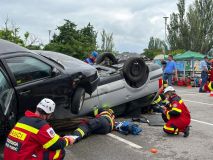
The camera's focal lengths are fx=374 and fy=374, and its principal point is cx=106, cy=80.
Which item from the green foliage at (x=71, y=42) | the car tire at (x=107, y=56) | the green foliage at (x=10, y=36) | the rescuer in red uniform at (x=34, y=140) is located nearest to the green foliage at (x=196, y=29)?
the green foliage at (x=71, y=42)

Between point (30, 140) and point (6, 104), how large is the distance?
1141 mm

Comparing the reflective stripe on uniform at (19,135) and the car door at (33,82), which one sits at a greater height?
the car door at (33,82)

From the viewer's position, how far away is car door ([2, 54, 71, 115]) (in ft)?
18.0

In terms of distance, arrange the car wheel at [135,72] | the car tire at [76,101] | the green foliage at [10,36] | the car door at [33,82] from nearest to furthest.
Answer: the car door at [33,82] → the car tire at [76,101] → the car wheel at [135,72] → the green foliage at [10,36]

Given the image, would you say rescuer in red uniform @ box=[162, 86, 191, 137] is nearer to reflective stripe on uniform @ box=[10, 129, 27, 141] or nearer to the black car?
the black car

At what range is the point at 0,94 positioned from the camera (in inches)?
202

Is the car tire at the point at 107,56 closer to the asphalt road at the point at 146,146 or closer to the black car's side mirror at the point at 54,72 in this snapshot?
the asphalt road at the point at 146,146

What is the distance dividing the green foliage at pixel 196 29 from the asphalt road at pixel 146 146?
39872mm

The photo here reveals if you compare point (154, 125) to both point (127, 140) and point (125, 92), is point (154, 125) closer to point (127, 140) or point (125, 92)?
point (125, 92)

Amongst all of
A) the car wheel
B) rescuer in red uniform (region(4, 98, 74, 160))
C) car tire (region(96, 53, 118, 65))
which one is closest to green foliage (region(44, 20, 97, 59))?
car tire (region(96, 53, 118, 65))

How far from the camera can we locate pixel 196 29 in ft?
151

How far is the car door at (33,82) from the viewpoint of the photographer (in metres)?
5.48

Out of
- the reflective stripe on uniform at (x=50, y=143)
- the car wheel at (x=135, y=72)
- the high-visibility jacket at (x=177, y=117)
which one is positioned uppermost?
the car wheel at (x=135, y=72)

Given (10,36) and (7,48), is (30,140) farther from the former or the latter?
(10,36)
